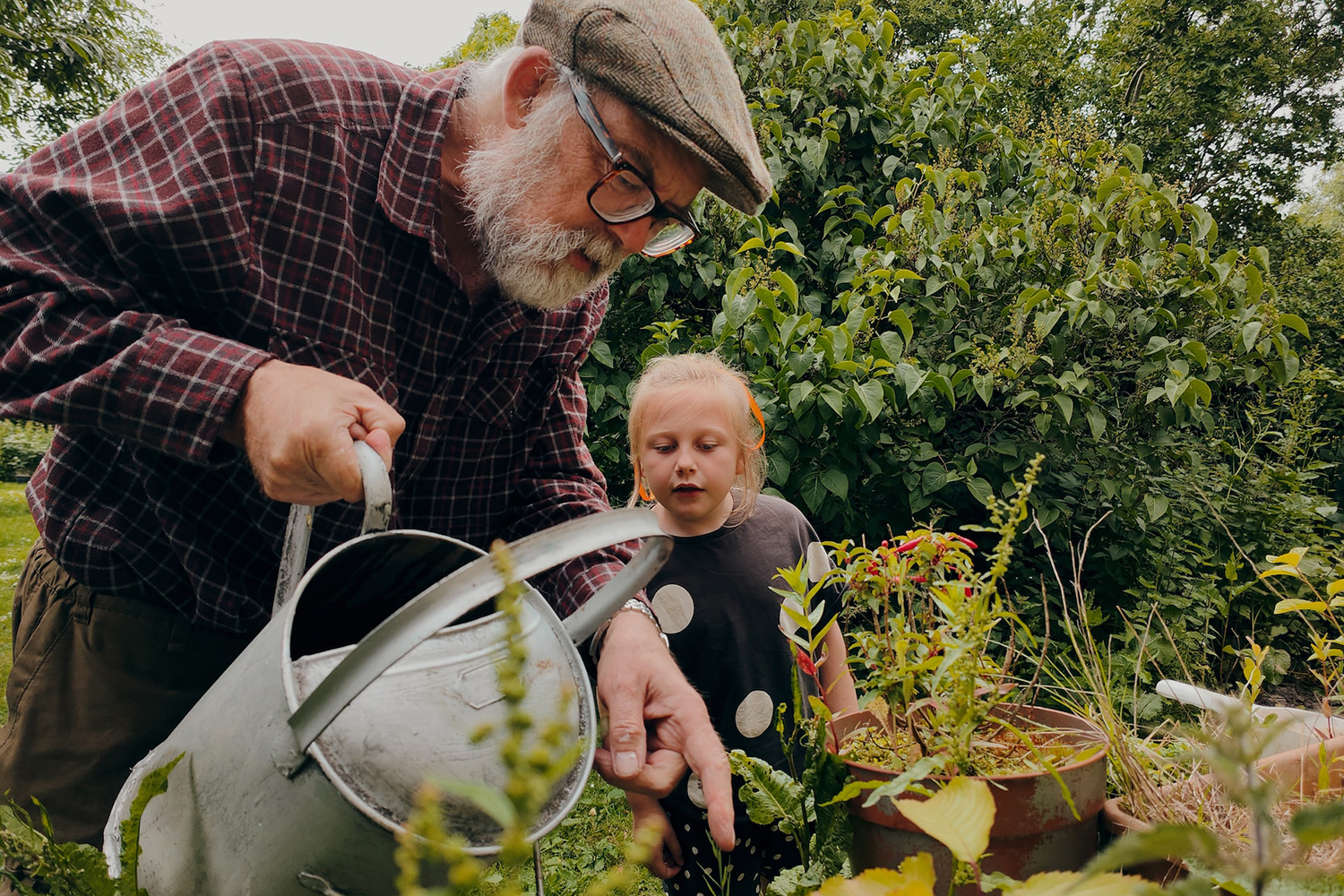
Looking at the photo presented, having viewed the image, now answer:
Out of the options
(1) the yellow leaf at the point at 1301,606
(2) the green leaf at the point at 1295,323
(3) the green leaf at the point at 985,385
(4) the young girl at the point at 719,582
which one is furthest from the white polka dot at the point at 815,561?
(2) the green leaf at the point at 1295,323

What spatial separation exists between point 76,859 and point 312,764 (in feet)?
0.69

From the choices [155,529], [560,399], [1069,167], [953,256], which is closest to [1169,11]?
[1069,167]

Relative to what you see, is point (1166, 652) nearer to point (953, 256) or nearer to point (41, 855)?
point (953, 256)

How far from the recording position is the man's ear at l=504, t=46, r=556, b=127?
164 cm

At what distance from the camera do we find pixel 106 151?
4.50 feet

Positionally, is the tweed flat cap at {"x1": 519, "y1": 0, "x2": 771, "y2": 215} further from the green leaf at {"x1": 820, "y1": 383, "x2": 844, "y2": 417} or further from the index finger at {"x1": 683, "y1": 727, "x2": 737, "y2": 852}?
the green leaf at {"x1": 820, "y1": 383, "x2": 844, "y2": 417}

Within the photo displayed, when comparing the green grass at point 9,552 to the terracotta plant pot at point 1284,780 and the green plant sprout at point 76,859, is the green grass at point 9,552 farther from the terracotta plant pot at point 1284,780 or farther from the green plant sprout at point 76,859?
the terracotta plant pot at point 1284,780

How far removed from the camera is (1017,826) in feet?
2.42

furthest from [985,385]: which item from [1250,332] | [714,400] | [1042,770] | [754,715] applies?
[1042,770]

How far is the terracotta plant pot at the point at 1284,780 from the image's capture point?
2.41 ft

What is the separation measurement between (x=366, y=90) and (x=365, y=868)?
1433 mm

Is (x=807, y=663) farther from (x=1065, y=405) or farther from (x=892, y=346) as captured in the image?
(x=1065, y=405)

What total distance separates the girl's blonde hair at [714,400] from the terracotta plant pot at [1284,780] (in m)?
1.69

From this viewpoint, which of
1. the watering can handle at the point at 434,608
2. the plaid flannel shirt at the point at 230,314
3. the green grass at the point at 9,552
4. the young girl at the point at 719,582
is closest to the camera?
the watering can handle at the point at 434,608
